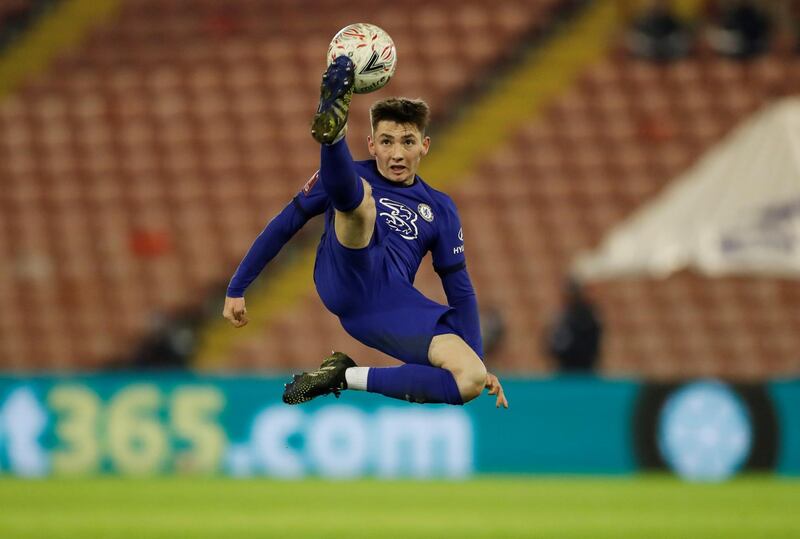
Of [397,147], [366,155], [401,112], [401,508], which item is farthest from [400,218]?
[366,155]

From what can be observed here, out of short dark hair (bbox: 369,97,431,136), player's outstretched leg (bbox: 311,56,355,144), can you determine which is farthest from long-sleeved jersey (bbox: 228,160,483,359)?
player's outstretched leg (bbox: 311,56,355,144)

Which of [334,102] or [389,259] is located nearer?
[334,102]

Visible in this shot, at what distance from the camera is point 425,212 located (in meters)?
6.09

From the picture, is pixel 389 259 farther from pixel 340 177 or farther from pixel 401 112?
pixel 340 177

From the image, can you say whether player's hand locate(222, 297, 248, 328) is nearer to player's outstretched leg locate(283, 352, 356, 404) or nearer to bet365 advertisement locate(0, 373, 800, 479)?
player's outstretched leg locate(283, 352, 356, 404)

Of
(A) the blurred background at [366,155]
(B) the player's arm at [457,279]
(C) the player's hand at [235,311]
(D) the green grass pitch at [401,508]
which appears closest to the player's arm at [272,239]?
(C) the player's hand at [235,311]

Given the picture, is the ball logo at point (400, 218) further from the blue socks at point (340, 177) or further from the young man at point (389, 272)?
the blue socks at point (340, 177)

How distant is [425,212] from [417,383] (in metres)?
0.74

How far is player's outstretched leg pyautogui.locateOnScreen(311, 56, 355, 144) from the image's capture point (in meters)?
5.09

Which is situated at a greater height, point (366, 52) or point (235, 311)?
point (366, 52)

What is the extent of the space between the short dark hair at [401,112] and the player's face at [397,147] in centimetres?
2

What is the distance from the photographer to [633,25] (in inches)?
659

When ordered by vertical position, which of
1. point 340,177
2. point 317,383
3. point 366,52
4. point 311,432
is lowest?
point 311,432

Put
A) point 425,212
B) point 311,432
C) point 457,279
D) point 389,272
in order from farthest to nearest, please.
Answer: point 311,432 < point 457,279 < point 425,212 < point 389,272
